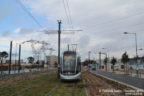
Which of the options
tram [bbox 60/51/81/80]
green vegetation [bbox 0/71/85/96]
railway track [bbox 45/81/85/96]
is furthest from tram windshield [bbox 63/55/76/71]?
railway track [bbox 45/81/85/96]

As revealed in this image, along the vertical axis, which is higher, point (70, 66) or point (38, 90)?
point (70, 66)

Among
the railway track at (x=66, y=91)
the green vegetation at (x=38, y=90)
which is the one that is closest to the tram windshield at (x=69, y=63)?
the green vegetation at (x=38, y=90)

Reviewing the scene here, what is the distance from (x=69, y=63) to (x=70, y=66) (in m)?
0.39

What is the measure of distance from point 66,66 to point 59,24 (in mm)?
9751

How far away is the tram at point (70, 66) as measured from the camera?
66.8 feet

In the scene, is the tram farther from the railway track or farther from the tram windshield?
the railway track

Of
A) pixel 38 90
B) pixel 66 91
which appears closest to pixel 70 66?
pixel 66 91

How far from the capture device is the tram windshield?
814 inches

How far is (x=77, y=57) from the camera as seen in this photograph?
21688 millimetres

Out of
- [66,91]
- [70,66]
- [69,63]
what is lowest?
[66,91]

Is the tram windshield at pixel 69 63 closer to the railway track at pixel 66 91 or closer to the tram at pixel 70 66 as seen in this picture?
the tram at pixel 70 66

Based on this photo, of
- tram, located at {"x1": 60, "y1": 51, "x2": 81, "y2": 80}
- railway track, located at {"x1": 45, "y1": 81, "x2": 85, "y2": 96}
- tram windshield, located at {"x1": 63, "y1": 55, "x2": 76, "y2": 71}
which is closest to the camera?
railway track, located at {"x1": 45, "y1": 81, "x2": 85, "y2": 96}

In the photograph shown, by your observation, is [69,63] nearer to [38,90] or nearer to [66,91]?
[66,91]

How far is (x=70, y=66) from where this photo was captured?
2086 cm
